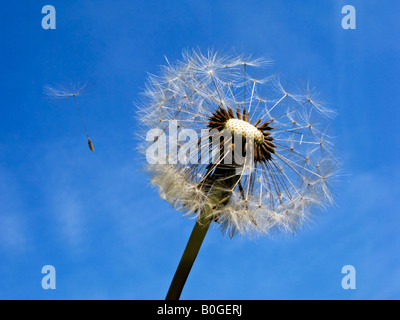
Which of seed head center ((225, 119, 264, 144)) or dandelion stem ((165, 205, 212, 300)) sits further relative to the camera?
seed head center ((225, 119, 264, 144))

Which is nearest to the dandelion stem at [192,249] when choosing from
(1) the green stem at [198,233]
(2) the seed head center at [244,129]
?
(1) the green stem at [198,233]

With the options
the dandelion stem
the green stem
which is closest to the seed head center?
the green stem

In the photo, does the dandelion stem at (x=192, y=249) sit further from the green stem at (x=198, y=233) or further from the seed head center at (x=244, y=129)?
the seed head center at (x=244, y=129)

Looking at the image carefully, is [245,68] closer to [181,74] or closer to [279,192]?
[181,74]

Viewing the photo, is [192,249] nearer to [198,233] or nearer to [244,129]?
[198,233]

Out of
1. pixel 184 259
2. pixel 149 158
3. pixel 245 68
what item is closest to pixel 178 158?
pixel 149 158

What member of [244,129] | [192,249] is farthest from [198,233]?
[244,129]

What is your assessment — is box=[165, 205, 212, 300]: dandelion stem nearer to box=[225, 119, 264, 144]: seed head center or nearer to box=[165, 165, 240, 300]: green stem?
box=[165, 165, 240, 300]: green stem
